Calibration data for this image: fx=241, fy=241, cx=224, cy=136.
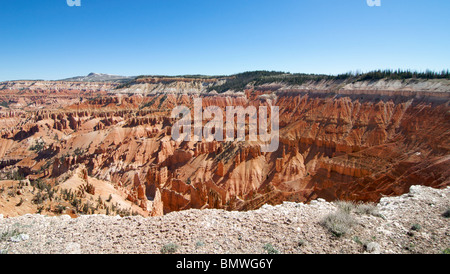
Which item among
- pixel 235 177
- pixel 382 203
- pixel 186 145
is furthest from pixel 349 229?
pixel 186 145

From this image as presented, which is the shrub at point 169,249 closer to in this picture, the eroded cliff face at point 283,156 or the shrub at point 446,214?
the shrub at point 446,214

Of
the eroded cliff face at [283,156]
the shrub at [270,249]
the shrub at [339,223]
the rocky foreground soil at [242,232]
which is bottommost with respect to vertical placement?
the eroded cliff face at [283,156]

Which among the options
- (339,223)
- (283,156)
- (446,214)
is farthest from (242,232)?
(283,156)

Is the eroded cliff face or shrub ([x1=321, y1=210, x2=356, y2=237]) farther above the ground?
shrub ([x1=321, y1=210, x2=356, y2=237])

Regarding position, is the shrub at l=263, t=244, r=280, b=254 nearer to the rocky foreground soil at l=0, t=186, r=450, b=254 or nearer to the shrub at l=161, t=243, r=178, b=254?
the rocky foreground soil at l=0, t=186, r=450, b=254

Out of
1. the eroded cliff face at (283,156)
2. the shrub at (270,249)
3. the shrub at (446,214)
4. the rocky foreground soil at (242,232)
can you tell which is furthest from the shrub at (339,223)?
the eroded cliff face at (283,156)

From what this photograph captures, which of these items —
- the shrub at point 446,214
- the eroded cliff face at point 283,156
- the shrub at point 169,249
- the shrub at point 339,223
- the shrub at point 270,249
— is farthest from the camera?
the eroded cliff face at point 283,156

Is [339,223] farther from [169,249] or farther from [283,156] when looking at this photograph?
[283,156]

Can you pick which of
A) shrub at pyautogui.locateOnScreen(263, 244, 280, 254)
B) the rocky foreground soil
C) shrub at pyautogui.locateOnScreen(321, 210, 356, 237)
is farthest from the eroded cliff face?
shrub at pyautogui.locateOnScreen(263, 244, 280, 254)
